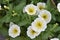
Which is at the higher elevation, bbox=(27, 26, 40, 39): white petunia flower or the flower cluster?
the flower cluster

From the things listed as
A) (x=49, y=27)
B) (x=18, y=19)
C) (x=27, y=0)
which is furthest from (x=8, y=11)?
(x=49, y=27)

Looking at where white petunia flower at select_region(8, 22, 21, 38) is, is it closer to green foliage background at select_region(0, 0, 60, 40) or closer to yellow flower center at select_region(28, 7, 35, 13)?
green foliage background at select_region(0, 0, 60, 40)

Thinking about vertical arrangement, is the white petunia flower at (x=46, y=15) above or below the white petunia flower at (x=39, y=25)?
above

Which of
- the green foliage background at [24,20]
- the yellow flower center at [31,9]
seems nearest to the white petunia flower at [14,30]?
the green foliage background at [24,20]

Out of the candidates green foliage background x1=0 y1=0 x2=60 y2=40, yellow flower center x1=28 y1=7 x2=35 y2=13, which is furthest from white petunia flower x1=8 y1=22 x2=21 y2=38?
yellow flower center x1=28 y1=7 x2=35 y2=13

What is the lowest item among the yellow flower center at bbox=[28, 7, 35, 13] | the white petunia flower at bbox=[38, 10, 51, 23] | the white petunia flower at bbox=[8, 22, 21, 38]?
the white petunia flower at bbox=[8, 22, 21, 38]

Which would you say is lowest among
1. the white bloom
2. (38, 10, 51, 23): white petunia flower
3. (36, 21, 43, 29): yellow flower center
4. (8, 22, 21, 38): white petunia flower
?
(8, 22, 21, 38): white petunia flower

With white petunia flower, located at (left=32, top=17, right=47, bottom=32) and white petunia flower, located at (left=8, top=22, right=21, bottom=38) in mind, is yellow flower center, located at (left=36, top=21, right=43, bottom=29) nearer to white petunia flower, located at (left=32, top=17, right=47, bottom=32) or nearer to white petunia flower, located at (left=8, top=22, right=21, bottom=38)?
white petunia flower, located at (left=32, top=17, right=47, bottom=32)

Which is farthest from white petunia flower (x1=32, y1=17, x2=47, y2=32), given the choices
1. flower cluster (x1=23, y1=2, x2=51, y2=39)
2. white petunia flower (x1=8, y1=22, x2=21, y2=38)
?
white petunia flower (x1=8, y1=22, x2=21, y2=38)

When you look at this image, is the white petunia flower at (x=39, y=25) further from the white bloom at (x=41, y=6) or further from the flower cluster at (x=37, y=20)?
the white bloom at (x=41, y=6)
